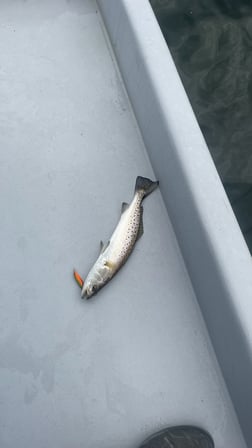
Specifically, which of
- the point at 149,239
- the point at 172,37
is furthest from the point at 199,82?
the point at 149,239

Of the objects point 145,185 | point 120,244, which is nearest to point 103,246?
point 120,244

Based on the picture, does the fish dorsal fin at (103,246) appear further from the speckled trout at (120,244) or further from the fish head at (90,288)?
the fish head at (90,288)

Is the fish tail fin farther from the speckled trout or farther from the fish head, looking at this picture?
the fish head

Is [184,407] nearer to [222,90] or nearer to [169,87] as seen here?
[169,87]

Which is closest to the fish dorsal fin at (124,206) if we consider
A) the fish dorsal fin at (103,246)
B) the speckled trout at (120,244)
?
the speckled trout at (120,244)

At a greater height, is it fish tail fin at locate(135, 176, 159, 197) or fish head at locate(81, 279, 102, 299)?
fish tail fin at locate(135, 176, 159, 197)

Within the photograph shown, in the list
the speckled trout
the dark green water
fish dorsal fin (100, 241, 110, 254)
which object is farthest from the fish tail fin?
the dark green water
